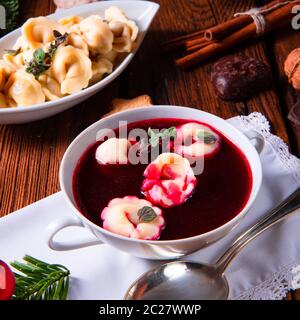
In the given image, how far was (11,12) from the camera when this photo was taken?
1.95 metres

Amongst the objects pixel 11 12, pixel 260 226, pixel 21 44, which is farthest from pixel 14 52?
pixel 260 226

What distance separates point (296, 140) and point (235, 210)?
50cm

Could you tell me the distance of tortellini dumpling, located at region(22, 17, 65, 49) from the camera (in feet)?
5.35

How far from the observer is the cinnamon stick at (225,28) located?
5.92ft

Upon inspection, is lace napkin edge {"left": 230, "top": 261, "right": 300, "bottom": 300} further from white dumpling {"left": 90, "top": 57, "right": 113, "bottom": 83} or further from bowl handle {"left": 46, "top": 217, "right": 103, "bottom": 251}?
white dumpling {"left": 90, "top": 57, "right": 113, "bottom": 83}

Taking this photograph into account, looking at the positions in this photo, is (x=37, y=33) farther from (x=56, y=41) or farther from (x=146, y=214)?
(x=146, y=214)

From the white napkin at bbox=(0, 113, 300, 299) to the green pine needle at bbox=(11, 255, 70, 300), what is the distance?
2cm

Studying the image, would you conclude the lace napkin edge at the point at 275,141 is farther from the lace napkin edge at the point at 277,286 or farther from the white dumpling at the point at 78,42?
the white dumpling at the point at 78,42

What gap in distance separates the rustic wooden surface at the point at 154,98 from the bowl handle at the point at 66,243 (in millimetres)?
310

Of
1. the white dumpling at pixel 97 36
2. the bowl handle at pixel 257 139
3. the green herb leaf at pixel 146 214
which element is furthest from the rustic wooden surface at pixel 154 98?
the green herb leaf at pixel 146 214

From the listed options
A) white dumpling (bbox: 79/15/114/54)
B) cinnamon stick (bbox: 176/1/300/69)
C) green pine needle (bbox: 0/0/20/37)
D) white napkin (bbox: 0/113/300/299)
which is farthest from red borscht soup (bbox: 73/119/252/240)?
green pine needle (bbox: 0/0/20/37)

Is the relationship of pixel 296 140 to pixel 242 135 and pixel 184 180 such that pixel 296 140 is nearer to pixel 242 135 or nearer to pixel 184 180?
pixel 242 135

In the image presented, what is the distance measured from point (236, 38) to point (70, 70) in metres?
0.56
